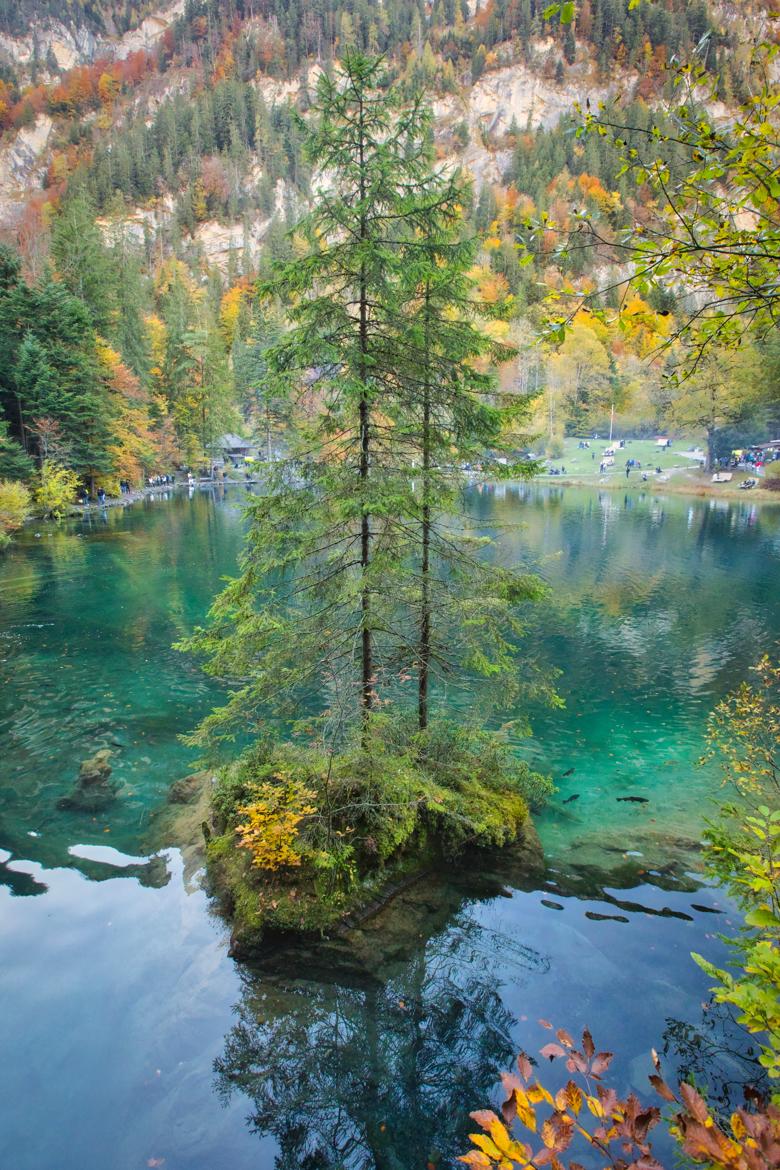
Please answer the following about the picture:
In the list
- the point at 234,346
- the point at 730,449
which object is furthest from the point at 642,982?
the point at 234,346

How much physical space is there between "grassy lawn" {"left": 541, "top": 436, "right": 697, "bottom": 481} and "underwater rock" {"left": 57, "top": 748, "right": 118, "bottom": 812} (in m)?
65.5

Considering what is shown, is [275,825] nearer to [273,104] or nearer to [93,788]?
[93,788]

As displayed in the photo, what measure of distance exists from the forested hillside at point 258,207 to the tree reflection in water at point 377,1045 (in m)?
7.42

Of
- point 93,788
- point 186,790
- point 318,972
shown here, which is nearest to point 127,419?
point 93,788

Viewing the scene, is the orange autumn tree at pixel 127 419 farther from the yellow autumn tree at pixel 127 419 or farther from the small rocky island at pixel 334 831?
the small rocky island at pixel 334 831

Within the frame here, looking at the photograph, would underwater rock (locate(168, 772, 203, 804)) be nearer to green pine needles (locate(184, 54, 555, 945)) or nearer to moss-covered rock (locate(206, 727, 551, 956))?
moss-covered rock (locate(206, 727, 551, 956))

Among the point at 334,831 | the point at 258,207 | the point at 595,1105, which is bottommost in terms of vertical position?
the point at 334,831

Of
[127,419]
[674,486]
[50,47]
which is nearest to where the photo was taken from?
[127,419]

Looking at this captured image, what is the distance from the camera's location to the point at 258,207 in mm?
137375

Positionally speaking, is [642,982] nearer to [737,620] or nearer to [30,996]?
[30,996]

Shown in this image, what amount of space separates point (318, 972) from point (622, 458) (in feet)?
263

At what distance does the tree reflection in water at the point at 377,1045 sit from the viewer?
6137mm

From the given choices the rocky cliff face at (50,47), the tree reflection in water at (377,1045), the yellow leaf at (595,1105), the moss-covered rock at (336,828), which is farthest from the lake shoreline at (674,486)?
the rocky cliff face at (50,47)

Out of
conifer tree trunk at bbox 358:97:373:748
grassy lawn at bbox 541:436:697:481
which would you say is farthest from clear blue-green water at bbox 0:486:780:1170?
grassy lawn at bbox 541:436:697:481
